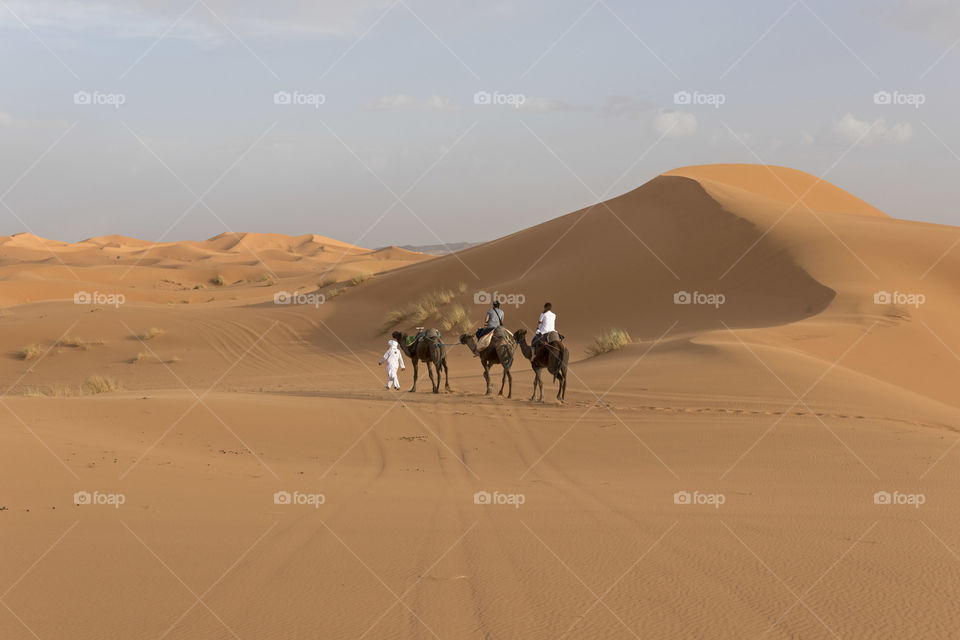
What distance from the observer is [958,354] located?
2000 cm

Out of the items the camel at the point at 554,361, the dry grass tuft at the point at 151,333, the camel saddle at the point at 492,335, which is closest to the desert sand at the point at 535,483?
the camel at the point at 554,361

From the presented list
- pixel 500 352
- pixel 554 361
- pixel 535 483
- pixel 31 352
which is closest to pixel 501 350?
pixel 500 352

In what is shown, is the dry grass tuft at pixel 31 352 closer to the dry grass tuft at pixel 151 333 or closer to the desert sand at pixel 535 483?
the desert sand at pixel 535 483

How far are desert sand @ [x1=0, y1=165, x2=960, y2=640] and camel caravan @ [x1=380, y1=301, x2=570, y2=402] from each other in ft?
2.15

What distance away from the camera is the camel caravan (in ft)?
51.3

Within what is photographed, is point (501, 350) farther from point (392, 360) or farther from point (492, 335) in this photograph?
point (392, 360)

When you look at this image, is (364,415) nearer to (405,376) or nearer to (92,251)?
(405,376)

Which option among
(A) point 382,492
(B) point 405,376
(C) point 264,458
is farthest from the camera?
(B) point 405,376

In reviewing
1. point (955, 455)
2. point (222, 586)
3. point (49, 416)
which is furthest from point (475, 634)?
point (49, 416)

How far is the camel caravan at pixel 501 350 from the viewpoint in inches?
615

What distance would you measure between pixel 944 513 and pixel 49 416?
10697 mm

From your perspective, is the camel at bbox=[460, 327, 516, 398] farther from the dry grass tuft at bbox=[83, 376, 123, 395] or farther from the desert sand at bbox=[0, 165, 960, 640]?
the dry grass tuft at bbox=[83, 376, 123, 395]

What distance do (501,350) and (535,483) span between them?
7853 millimetres

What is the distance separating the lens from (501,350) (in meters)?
16.7
